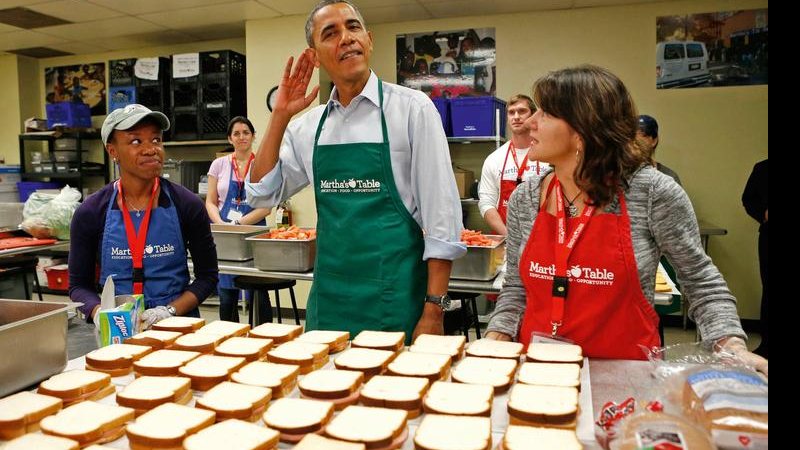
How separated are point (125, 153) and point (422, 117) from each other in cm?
121

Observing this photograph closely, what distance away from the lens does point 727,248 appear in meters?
5.71

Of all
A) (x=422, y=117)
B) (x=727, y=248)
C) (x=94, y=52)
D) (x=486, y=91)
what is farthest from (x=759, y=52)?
(x=94, y=52)

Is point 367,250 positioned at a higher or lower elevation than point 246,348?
higher

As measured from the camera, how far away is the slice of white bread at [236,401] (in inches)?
44.1

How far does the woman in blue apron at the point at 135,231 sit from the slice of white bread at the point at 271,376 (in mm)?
1028

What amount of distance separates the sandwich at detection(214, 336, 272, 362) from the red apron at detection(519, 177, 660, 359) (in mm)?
791

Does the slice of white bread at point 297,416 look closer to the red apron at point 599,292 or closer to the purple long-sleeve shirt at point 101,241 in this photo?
the red apron at point 599,292

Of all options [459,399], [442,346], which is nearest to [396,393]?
[459,399]

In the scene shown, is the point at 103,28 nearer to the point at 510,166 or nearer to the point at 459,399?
the point at 510,166

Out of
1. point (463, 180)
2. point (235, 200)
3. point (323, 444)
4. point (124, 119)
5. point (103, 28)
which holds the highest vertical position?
point (103, 28)

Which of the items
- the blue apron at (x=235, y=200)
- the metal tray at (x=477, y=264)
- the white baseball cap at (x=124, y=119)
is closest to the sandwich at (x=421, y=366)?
the white baseball cap at (x=124, y=119)

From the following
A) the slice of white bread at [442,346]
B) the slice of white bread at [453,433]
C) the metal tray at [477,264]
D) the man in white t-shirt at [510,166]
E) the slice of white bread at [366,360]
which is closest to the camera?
the slice of white bread at [453,433]

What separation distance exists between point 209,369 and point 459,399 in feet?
1.91

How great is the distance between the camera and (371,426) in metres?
1.04
